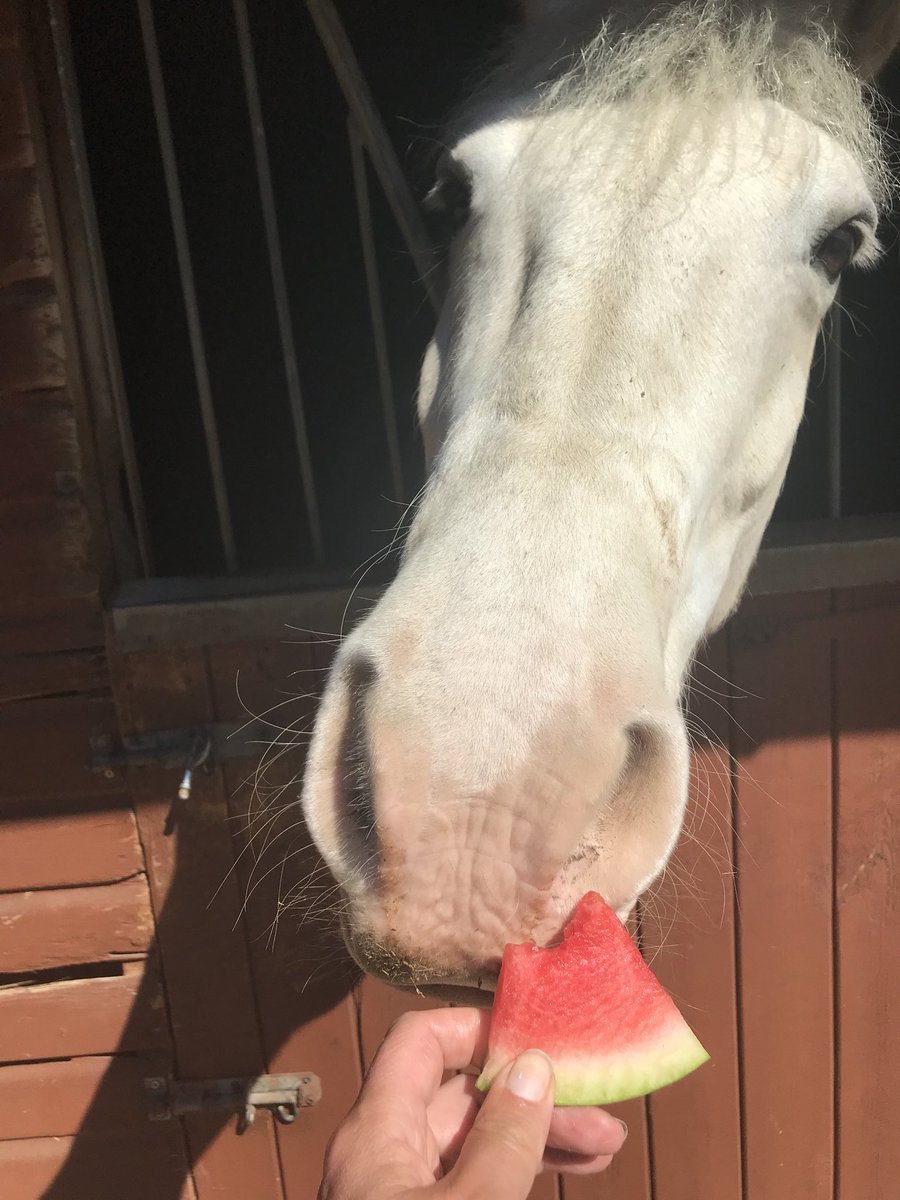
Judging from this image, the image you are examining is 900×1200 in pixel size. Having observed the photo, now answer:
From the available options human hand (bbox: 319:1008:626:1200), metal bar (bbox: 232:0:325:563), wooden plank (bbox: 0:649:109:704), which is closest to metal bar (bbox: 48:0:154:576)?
wooden plank (bbox: 0:649:109:704)

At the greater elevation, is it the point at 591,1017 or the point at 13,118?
the point at 13,118

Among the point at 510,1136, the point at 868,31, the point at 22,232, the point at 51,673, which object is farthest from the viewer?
the point at 51,673

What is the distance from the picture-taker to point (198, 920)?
6.19 feet

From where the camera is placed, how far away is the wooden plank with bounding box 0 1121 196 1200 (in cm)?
206

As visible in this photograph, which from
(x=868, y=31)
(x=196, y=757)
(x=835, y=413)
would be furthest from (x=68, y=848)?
(x=868, y=31)

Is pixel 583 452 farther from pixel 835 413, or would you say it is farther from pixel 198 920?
pixel 198 920

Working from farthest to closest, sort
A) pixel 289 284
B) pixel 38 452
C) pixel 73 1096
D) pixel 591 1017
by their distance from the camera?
pixel 289 284
pixel 73 1096
pixel 38 452
pixel 591 1017

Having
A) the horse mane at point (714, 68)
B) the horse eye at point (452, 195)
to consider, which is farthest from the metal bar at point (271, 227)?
the horse mane at point (714, 68)

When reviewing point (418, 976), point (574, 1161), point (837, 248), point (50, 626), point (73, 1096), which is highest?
point (837, 248)

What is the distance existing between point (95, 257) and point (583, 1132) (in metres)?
1.87

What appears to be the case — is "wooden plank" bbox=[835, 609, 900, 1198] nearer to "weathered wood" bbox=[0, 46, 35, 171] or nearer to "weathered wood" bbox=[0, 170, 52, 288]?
"weathered wood" bbox=[0, 170, 52, 288]

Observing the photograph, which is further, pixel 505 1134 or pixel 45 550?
pixel 45 550

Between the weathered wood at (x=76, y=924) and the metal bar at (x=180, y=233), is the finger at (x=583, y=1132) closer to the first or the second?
the weathered wood at (x=76, y=924)

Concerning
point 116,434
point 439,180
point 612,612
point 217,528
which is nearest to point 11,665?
point 116,434
